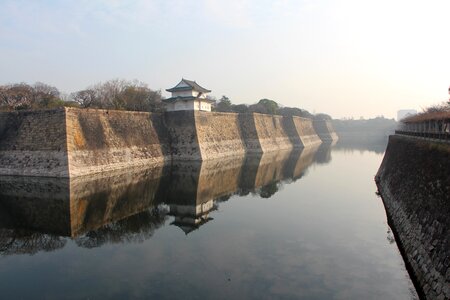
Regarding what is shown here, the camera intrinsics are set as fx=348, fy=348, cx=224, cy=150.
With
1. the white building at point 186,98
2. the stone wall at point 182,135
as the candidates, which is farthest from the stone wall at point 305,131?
the stone wall at point 182,135

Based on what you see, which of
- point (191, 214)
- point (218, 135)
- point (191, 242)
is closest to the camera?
point (191, 242)

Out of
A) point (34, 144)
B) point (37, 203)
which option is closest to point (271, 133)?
point (34, 144)

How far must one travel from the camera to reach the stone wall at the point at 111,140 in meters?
18.5

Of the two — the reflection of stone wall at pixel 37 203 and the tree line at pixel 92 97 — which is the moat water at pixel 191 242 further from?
the tree line at pixel 92 97

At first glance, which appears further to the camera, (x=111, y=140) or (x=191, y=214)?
(x=111, y=140)

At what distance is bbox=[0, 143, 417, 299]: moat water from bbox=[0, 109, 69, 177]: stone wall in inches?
47.5

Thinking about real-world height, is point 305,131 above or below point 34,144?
below

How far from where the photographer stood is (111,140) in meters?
21.3

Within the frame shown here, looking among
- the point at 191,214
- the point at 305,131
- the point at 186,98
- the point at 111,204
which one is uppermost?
the point at 186,98

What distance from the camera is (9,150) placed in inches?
746

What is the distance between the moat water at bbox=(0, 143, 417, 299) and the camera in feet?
21.6

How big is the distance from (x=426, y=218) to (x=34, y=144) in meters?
18.4

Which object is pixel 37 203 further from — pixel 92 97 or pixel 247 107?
pixel 247 107

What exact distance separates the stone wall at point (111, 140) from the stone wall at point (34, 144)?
1.54 ft
